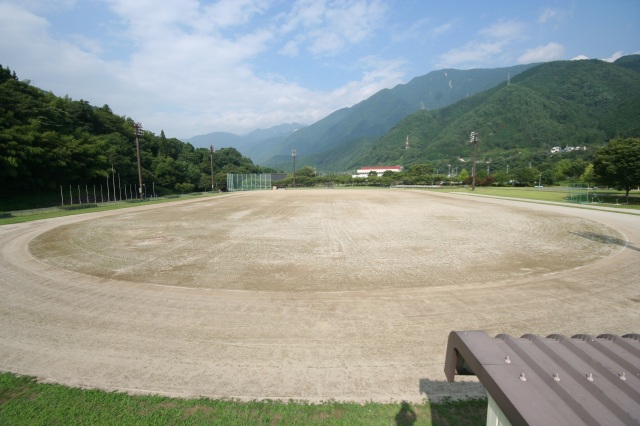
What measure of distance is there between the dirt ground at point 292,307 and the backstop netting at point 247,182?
250ft

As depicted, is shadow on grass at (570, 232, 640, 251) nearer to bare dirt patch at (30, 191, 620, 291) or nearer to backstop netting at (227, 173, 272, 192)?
bare dirt patch at (30, 191, 620, 291)

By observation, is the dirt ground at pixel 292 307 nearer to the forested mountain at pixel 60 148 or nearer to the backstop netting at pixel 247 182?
the forested mountain at pixel 60 148

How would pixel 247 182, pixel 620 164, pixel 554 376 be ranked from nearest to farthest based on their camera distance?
pixel 554 376 < pixel 620 164 < pixel 247 182

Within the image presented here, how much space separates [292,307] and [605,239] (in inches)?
611

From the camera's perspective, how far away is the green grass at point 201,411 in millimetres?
3547

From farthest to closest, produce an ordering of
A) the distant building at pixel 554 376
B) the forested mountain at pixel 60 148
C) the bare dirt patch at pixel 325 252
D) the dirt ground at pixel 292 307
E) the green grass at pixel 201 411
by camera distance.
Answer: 1. the forested mountain at pixel 60 148
2. the bare dirt patch at pixel 325 252
3. the dirt ground at pixel 292 307
4. the green grass at pixel 201 411
5. the distant building at pixel 554 376

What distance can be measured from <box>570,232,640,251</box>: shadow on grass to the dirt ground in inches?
11.5

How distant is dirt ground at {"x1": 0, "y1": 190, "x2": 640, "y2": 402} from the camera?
4449 millimetres

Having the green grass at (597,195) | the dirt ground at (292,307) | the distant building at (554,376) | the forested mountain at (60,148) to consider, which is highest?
the forested mountain at (60,148)

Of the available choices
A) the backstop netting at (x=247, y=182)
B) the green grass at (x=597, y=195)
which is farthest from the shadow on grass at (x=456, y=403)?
the backstop netting at (x=247, y=182)

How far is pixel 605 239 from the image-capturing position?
14203 millimetres

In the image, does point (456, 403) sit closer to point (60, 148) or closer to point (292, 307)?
point (292, 307)

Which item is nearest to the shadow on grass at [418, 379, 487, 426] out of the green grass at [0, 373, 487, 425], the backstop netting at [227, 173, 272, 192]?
the green grass at [0, 373, 487, 425]

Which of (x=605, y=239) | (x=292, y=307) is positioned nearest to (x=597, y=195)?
(x=605, y=239)
